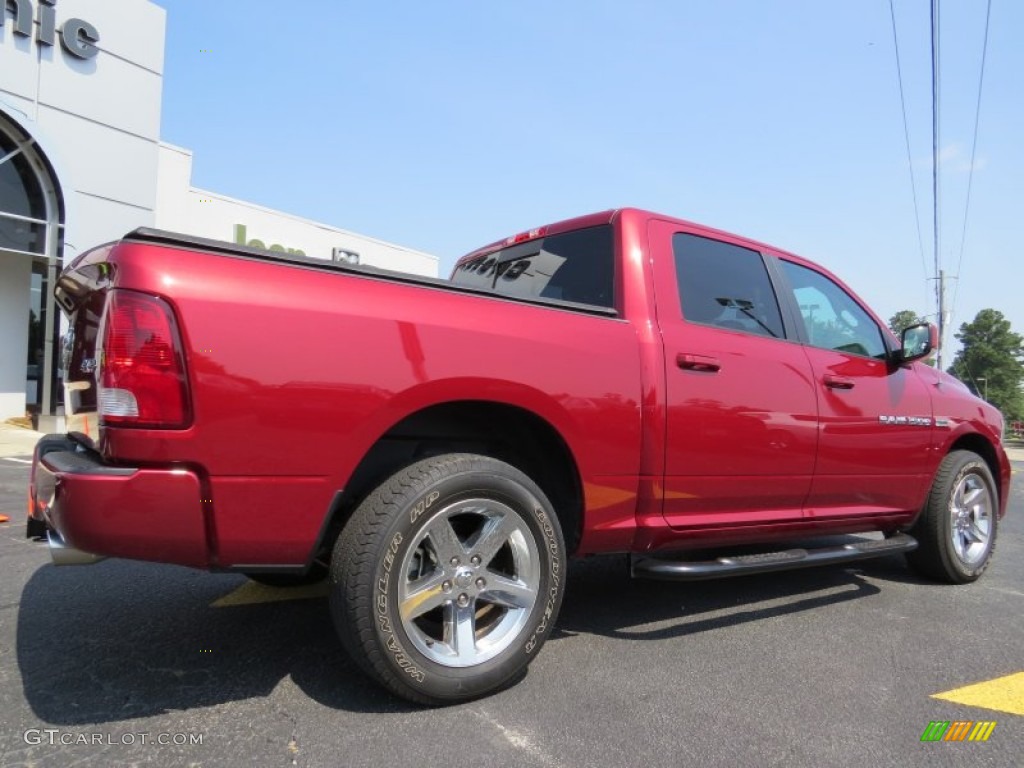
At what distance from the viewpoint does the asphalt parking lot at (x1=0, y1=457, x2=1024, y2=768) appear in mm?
2111

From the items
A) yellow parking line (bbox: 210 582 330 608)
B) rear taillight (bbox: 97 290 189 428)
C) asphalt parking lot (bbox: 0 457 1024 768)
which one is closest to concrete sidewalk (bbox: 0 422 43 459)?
asphalt parking lot (bbox: 0 457 1024 768)

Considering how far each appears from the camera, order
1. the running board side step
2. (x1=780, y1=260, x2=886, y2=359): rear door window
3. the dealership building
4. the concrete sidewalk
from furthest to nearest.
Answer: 1. the dealership building
2. the concrete sidewalk
3. (x1=780, y1=260, x2=886, y2=359): rear door window
4. the running board side step

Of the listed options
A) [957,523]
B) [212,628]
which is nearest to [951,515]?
A: [957,523]

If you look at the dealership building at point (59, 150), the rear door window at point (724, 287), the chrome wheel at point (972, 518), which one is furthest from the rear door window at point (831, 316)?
the dealership building at point (59, 150)

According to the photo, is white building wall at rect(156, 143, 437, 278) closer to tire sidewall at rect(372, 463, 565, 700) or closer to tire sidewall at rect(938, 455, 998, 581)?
tire sidewall at rect(938, 455, 998, 581)

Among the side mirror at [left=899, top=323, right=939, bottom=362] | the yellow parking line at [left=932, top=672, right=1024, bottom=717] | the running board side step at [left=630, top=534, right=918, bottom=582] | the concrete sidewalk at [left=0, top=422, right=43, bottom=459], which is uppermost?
the side mirror at [left=899, top=323, right=939, bottom=362]

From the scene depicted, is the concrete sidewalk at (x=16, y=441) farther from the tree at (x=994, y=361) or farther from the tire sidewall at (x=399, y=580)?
the tree at (x=994, y=361)

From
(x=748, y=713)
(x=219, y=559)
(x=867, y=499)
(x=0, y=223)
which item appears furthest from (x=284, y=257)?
(x=0, y=223)

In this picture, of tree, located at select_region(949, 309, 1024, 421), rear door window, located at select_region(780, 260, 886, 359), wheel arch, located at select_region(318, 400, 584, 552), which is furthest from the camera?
tree, located at select_region(949, 309, 1024, 421)

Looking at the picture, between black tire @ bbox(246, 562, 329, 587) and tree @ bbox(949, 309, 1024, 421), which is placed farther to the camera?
tree @ bbox(949, 309, 1024, 421)

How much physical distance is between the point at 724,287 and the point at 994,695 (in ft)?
6.64

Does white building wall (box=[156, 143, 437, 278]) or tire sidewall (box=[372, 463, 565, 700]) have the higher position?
white building wall (box=[156, 143, 437, 278])

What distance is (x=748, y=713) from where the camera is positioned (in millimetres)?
2432

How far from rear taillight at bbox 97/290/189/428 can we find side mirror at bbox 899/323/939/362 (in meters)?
3.86
